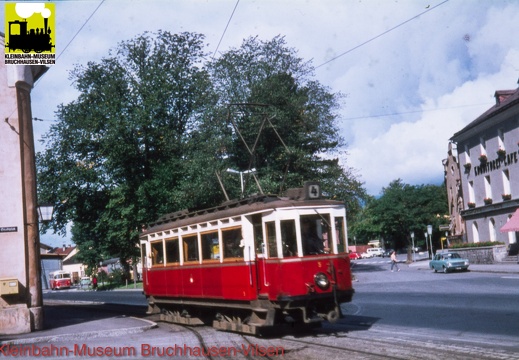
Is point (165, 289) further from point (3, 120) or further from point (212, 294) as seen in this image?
point (3, 120)

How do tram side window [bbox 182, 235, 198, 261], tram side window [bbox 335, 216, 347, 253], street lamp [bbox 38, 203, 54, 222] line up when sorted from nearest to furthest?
tram side window [bbox 335, 216, 347, 253], tram side window [bbox 182, 235, 198, 261], street lamp [bbox 38, 203, 54, 222]

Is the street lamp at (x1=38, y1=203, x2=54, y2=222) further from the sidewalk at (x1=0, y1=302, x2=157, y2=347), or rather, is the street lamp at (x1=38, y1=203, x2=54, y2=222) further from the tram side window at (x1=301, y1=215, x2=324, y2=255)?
the tram side window at (x1=301, y1=215, x2=324, y2=255)

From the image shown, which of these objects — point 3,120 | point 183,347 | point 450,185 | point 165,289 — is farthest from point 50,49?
point 450,185

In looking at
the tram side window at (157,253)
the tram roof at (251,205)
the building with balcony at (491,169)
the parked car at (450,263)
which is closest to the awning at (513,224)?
the building with balcony at (491,169)

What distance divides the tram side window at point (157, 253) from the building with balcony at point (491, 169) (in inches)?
1122

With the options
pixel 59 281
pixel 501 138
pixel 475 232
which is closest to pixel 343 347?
pixel 501 138

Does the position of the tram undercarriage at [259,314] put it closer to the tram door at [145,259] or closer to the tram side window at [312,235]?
the tram side window at [312,235]

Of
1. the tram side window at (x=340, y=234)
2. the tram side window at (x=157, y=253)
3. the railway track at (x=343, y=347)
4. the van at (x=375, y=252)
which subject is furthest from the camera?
the van at (x=375, y=252)

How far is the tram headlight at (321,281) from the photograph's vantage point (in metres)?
12.2

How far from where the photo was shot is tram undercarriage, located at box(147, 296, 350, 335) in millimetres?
12109

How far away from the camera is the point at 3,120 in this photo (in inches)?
665

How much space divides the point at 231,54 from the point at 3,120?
22.8m

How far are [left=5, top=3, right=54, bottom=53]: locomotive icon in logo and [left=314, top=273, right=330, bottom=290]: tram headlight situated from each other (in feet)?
31.0

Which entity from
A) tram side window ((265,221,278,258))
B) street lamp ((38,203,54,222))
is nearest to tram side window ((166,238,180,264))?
tram side window ((265,221,278,258))
